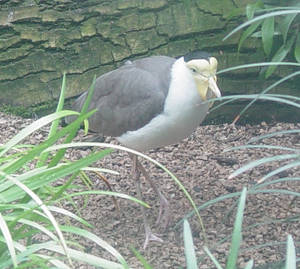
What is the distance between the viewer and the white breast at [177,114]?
3157 mm

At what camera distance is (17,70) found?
440 centimetres

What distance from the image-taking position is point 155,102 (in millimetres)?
3225

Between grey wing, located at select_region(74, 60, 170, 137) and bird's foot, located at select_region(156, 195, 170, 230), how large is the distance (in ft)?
1.53

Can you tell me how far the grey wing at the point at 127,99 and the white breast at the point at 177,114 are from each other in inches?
1.7

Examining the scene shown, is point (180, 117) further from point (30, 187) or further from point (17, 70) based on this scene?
point (17, 70)

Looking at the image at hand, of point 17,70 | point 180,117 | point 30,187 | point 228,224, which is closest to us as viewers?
point 30,187

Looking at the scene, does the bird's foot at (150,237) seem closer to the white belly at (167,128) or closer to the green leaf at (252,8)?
the white belly at (167,128)

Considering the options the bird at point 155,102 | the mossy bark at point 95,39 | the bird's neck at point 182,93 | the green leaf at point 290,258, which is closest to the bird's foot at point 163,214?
the bird at point 155,102

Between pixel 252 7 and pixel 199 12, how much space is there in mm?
745

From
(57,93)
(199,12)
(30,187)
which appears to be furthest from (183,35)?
(30,187)

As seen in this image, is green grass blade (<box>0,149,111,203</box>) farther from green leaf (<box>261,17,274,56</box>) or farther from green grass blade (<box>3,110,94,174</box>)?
green leaf (<box>261,17,274,56</box>)

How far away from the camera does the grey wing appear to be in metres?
3.26

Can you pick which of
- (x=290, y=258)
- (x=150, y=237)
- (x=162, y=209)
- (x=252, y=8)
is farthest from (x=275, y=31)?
(x=290, y=258)

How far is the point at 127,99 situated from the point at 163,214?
706 mm
